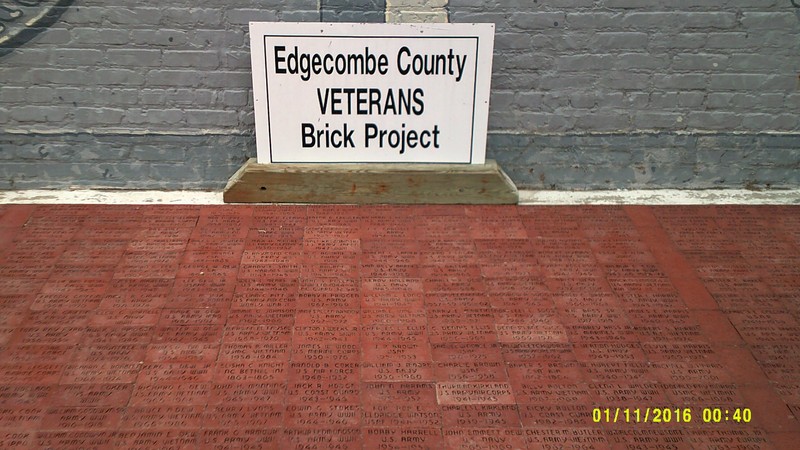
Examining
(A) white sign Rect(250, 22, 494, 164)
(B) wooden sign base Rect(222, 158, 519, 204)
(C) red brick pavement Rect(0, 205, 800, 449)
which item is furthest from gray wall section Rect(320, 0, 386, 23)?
(C) red brick pavement Rect(0, 205, 800, 449)

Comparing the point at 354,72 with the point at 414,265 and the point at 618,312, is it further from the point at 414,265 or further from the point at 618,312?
the point at 618,312

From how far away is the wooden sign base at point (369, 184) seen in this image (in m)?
4.50

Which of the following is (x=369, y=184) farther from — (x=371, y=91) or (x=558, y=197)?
(x=558, y=197)

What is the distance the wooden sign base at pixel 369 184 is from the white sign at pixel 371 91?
8 cm

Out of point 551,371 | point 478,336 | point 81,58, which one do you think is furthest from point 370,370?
point 81,58

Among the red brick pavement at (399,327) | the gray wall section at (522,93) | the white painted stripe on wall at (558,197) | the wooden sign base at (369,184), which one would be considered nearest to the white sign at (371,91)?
the wooden sign base at (369,184)

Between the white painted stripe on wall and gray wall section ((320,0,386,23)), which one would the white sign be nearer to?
gray wall section ((320,0,386,23))

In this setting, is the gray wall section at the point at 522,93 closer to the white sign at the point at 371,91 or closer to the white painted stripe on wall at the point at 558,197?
the white painted stripe on wall at the point at 558,197

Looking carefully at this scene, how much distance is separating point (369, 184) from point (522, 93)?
3.93ft

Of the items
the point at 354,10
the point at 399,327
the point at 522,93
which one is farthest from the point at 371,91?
the point at 399,327

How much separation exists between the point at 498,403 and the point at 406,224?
61.5 inches

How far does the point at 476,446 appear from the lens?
292 centimetres

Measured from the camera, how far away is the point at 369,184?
452cm

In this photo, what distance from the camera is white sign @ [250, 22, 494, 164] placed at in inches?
169
